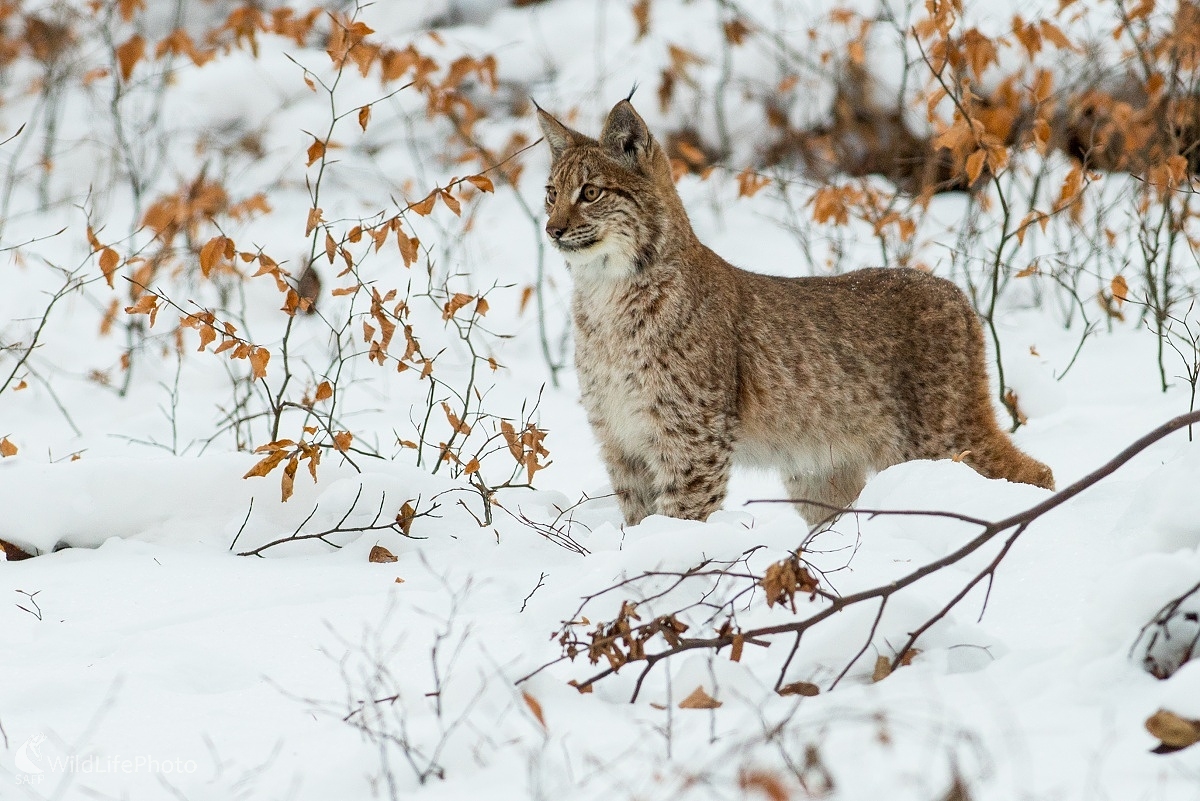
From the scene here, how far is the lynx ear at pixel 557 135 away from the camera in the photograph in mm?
5078

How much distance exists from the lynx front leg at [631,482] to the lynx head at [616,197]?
749 millimetres

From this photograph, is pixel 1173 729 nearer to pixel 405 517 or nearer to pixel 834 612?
pixel 834 612

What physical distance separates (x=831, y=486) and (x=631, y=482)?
1018mm

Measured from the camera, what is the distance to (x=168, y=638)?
332cm

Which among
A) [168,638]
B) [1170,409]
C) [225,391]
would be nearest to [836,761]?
[168,638]

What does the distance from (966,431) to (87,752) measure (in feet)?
12.9

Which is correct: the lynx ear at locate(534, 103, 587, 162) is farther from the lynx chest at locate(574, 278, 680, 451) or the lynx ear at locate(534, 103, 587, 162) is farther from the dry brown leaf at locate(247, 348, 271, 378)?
the dry brown leaf at locate(247, 348, 271, 378)

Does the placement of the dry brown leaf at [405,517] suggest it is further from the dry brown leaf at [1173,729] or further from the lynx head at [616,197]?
the dry brown leaf at [1173,729]

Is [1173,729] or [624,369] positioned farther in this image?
[624,369]

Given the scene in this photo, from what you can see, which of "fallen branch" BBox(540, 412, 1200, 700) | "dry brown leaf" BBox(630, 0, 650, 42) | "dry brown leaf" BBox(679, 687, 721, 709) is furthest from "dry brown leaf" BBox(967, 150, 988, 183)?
"dry brown leaf" BBox(630, 0, 650, 42)

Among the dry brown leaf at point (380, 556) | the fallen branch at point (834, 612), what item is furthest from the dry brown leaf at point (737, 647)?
the dry brown leaf at point (380, 556)

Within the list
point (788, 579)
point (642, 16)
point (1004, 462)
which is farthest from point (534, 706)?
point (642, 16)

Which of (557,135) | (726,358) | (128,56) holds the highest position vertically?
(128,56)

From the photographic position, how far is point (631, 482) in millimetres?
5043
